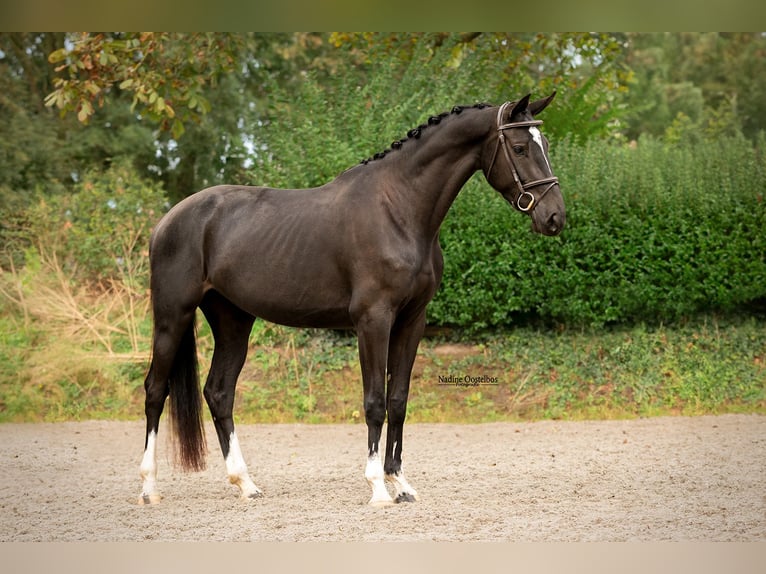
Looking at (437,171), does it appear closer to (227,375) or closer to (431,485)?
(227,375)

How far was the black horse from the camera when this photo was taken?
183 inches

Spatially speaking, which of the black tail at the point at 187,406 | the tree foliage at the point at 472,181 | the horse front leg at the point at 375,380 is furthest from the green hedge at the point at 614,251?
the horse front leg at the point at 375,380

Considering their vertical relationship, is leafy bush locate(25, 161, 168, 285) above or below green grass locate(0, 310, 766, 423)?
above

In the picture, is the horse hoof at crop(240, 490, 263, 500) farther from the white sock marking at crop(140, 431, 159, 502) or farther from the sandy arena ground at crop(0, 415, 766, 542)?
the white sock marking at crop(140, 431, 159, 502)

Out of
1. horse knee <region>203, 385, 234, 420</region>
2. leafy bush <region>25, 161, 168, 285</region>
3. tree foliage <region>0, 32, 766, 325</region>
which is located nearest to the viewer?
horse knee <region>203, 385, 234, 420</region>

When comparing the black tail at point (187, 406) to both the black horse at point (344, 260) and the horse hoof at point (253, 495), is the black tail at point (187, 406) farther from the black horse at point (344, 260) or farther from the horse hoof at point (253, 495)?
the horse hoof at point (253, 495)

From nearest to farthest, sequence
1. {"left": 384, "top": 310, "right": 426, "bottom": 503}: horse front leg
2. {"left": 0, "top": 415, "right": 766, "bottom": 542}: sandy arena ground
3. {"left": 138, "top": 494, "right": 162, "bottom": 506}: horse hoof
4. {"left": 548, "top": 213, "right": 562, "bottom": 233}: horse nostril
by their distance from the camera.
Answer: {"left": 0, "top": 415, "right": 766, "bottom": 542}: sandy arena ground → {"left": 548, "top": 213, "right": 562, "bottom": 233}: horse nostril → {"left": 384, "top": 310, "right": 426, "bottom": 503}: horse front leg → {"left": 138, "top": 494, "right": 162, "bottom": 506}: horse hoof

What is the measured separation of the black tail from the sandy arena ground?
20cm

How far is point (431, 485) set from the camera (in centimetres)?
549

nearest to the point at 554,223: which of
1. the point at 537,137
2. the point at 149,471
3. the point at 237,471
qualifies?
the point at 537,137

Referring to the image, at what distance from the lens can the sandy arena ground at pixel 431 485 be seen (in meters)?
4.36

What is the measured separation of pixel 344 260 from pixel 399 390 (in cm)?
77

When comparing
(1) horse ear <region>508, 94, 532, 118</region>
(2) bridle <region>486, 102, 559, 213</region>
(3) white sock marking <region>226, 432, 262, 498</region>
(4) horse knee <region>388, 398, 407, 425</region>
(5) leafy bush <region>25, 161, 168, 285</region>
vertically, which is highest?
(5) leafy bush <region>25, 161, 168, 285</region>

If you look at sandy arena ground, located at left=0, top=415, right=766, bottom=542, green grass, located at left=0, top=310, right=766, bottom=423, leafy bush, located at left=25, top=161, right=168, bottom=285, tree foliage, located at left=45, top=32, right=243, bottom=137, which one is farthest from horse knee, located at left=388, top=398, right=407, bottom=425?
leafy bush, located at left=25, top=161, right=168, bottom=285
